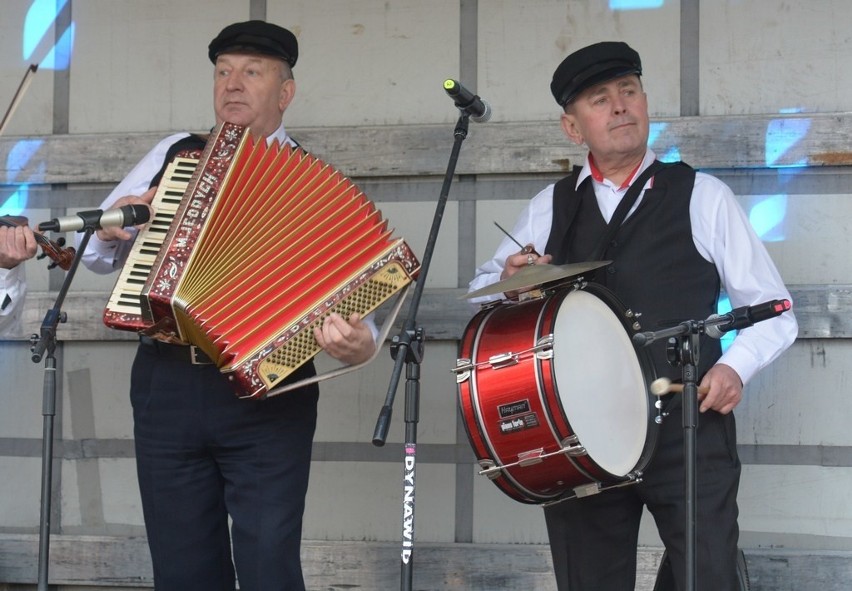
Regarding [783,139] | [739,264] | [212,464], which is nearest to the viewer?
[739,264]

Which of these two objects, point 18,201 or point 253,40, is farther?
point 18,201

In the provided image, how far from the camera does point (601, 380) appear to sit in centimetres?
274

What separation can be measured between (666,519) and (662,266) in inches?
23.6

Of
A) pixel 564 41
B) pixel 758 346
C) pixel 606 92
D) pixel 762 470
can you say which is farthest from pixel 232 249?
pixel 762 470

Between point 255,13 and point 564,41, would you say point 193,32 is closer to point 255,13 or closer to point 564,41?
point 255,13

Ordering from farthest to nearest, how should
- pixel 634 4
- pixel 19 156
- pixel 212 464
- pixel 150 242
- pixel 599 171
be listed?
pixel 19 156 < pixel 634 4 < pixel 599 171 < pixel 212 464 < pixel 150 242

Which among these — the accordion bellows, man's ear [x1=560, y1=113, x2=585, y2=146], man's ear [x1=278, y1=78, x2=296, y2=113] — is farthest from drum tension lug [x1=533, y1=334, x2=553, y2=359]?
man's ear [x1=278, y1=78, x2=296, y2=113]

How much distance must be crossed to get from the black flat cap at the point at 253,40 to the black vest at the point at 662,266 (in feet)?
3.18

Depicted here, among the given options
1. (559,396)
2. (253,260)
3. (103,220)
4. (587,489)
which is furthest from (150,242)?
(587,489)

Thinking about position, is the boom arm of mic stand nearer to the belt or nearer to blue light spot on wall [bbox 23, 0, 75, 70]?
the belt

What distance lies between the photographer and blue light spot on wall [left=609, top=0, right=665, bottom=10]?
144 inches

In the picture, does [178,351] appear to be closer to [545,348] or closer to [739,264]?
[545,348]

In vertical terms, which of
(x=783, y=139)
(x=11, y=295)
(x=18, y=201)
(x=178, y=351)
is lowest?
(x=178, y=351)

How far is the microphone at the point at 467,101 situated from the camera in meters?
2.74
